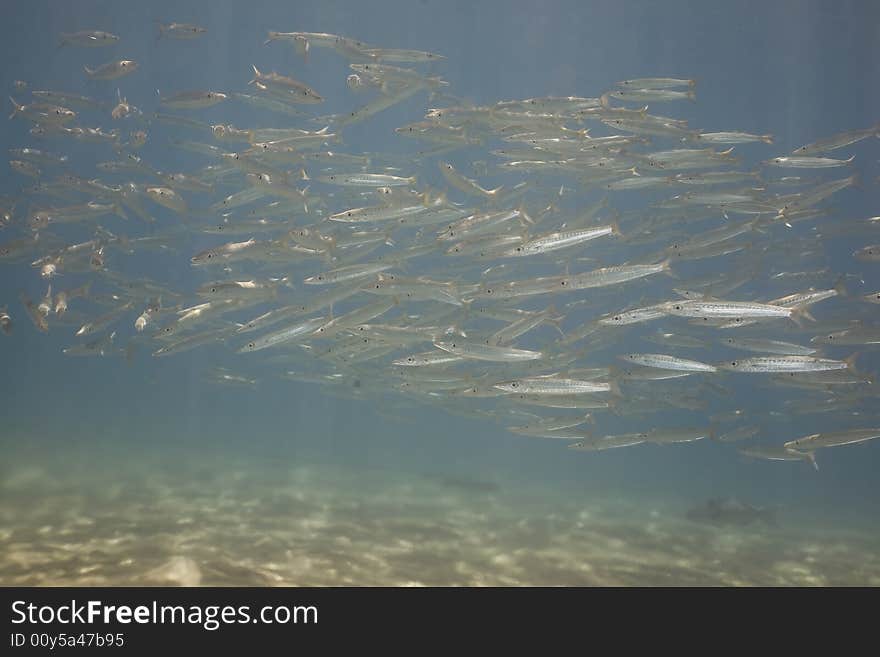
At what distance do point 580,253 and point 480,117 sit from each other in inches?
186

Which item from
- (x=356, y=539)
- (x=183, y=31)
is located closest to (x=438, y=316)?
(x=356, y=539)

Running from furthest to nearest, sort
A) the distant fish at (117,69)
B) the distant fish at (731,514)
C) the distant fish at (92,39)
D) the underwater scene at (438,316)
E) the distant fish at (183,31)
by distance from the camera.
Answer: the distant fish at (731,514) → the distant fish at (92,39) → the distant fish at (183,31) → the distant fish at (117,69) → the underwater scene at (438,316)

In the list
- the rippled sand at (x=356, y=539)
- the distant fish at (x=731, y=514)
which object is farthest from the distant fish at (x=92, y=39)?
the distant fish at (x=731, y=514)

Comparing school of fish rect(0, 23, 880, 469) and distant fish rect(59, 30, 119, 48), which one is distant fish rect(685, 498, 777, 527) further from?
distant fish rect(59, 30, 119, 48)

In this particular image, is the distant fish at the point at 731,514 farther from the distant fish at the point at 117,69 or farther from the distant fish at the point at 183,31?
the distant fish at the point at 117,69

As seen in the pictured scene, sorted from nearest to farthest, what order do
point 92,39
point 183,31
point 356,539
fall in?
1. point 356,539
2. point 183,31
3. point 92,39

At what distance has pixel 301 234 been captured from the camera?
311 inches

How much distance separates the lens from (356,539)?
764 cm

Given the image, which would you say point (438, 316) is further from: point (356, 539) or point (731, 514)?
point (731, 514)

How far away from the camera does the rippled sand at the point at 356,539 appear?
233 inches

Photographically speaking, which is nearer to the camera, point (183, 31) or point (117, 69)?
point (117, 69)

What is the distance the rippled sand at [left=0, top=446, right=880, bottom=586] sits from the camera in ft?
19.4
